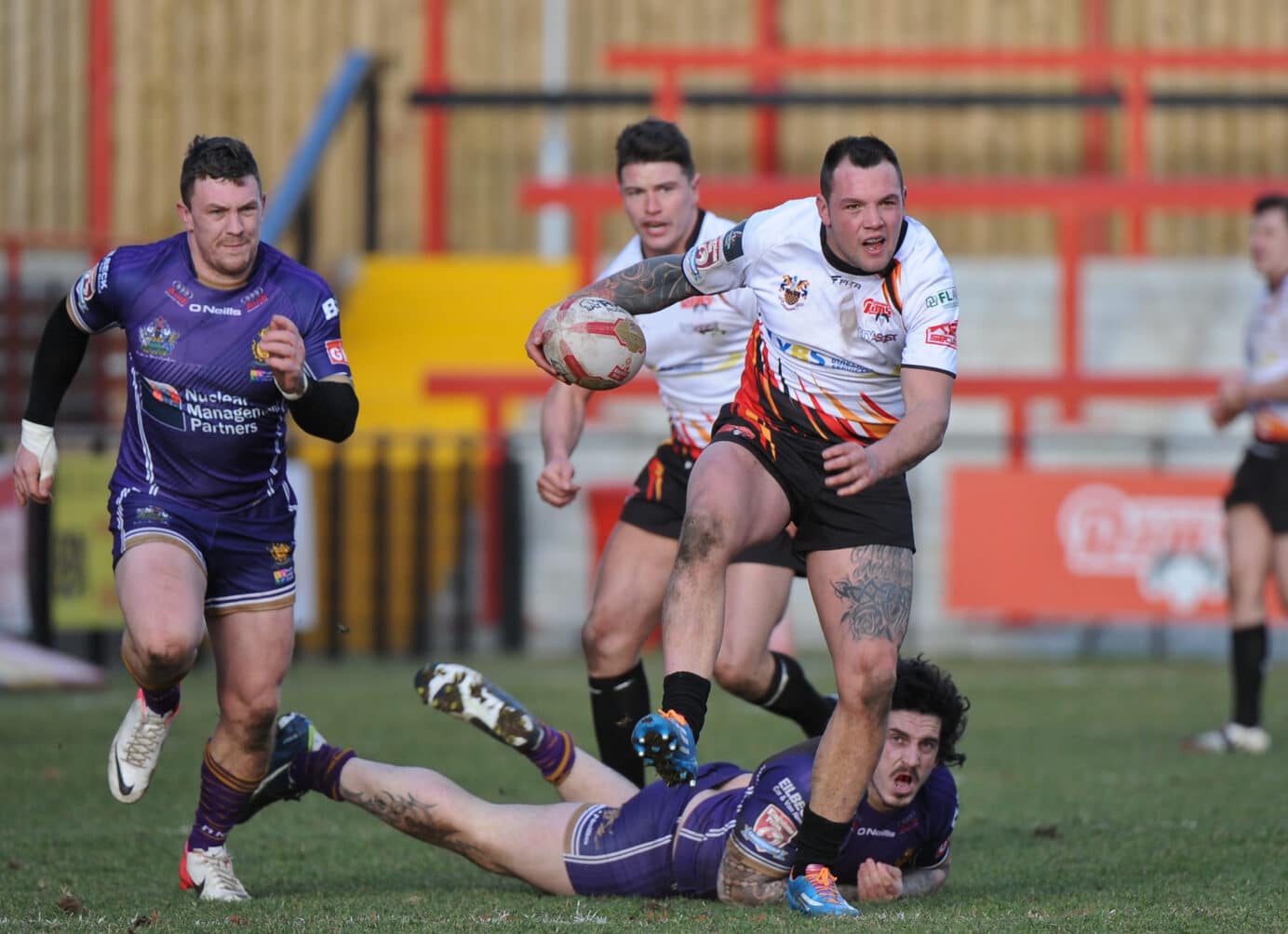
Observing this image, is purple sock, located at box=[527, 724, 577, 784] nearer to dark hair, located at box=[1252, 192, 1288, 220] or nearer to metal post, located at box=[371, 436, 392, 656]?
dark hair, located at box=[1252, 192, 1288, 220]

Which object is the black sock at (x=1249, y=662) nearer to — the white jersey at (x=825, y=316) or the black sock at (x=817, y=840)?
the white jersey at (x=825, y=316)

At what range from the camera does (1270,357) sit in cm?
952

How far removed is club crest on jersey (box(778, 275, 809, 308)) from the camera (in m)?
5.74

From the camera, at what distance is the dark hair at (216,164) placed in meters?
5.88

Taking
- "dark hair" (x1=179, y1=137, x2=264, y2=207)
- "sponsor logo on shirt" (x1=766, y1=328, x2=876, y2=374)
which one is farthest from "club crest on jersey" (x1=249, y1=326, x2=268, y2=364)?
"sponsor logo on shirt" (x1=766, y1=328, x2=876, y2=374)

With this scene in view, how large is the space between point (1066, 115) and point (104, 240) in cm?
988

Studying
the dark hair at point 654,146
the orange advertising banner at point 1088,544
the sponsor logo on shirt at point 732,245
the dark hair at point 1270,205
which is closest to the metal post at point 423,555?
the orange advertising banner at point 1088,544

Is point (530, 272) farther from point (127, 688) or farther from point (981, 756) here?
point (981, 756)

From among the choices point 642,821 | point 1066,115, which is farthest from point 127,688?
point 1066,115

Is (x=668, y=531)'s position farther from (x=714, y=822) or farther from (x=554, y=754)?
(x=714, y=822)

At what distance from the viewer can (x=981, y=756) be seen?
30.5 feet

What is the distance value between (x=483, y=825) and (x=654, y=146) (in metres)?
2.56

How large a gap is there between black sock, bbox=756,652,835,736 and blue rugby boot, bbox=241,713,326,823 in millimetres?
1700

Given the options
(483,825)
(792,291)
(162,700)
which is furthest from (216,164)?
(483,825)
